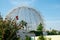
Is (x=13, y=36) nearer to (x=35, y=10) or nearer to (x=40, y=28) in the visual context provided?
(x=35, y=10)

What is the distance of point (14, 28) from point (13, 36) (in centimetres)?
73

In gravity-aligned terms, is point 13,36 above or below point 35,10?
below

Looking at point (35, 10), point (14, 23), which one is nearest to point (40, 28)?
point (35, 10)

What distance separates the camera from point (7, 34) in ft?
53.5

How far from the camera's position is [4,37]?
16297 millimetres

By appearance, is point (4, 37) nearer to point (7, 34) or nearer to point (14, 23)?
point (7, 34)

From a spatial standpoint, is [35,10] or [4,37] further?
[35,10]

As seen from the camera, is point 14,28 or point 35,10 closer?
point 14,28

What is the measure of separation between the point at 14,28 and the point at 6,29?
28.1 inches

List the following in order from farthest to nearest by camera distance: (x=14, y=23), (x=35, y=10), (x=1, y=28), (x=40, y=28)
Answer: (x=40, y=28) < (x=35, y=10) < (x=14, y=23) < (x=1, y=28)

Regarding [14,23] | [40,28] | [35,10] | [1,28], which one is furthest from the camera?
[40,28]

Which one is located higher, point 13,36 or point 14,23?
point 14,23

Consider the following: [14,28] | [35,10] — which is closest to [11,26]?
[14,28]

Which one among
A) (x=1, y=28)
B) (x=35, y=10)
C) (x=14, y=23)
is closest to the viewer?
(x=1, y=28)
